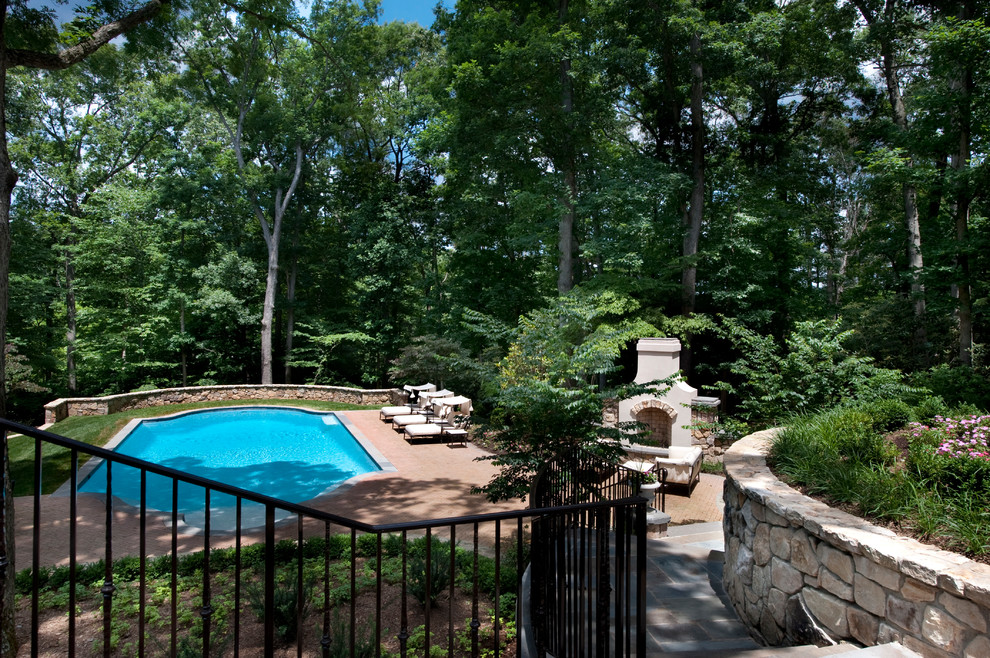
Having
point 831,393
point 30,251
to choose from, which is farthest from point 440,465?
point 30,251

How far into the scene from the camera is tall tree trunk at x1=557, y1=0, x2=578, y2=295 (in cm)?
1542

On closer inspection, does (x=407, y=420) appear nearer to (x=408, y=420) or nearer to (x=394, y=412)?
(x=408, y=420)

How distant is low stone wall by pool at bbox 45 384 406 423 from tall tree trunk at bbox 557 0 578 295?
22.7 feet

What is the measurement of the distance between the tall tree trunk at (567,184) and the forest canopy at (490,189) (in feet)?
0.37

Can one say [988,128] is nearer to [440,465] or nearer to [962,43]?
[962,43]

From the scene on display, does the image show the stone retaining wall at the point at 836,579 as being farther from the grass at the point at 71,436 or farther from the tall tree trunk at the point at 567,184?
the tall tree trunk at the point at 567,184

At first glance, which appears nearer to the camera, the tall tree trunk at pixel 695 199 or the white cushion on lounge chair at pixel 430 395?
the tall tree trunk at pixel 695 199

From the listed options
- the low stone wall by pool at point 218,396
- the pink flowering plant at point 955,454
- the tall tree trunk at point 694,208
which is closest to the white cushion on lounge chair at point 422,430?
the low stone wall by pool at point 218,396

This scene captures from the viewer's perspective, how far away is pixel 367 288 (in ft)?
69.4

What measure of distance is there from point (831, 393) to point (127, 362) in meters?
21.1

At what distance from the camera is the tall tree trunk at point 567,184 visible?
607 inches

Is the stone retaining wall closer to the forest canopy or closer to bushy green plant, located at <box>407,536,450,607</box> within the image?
bushy green plant, located at <box>407,536,450,607</box>

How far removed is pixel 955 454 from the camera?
3320 mm

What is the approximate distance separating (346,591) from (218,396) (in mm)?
16522
